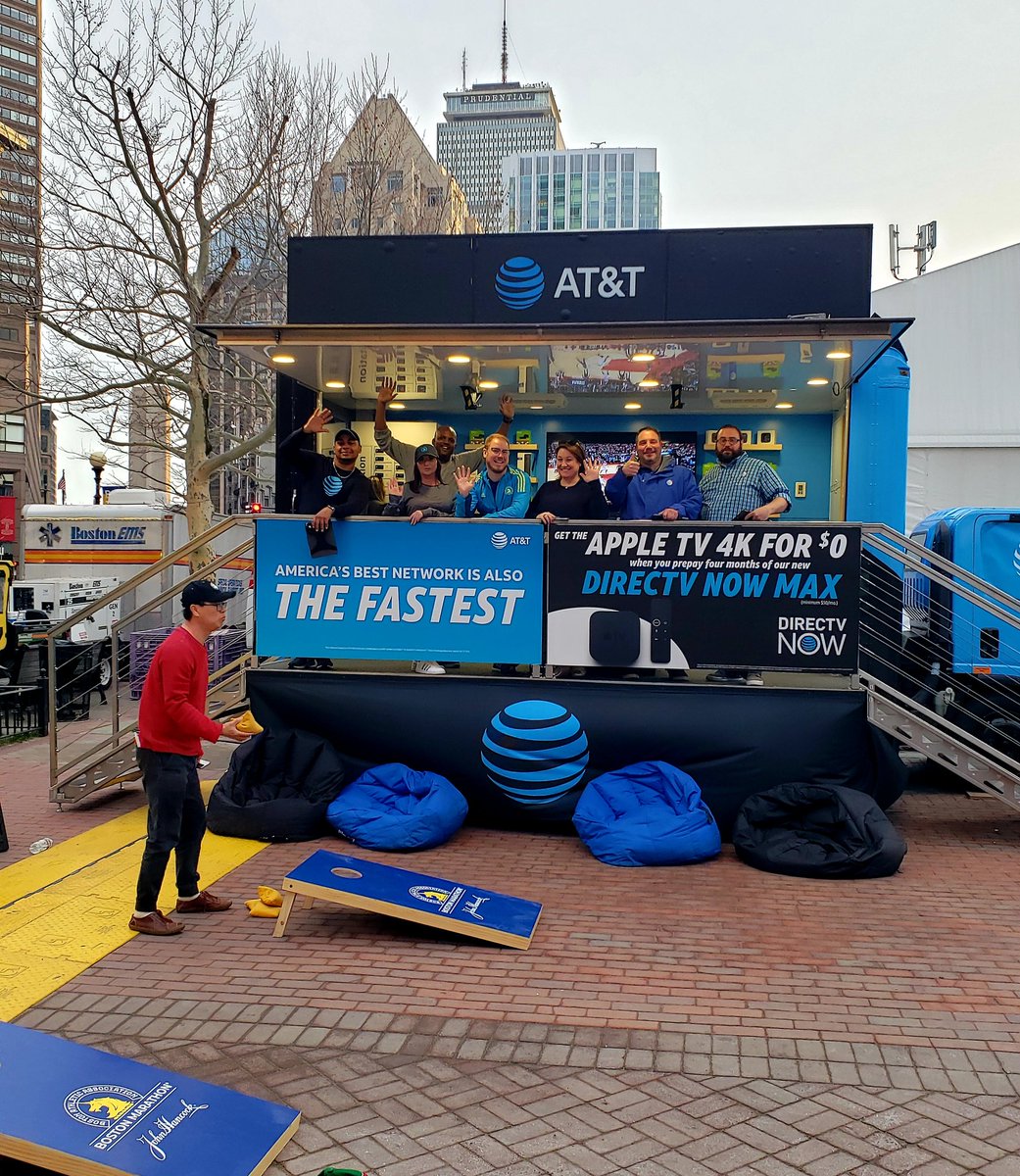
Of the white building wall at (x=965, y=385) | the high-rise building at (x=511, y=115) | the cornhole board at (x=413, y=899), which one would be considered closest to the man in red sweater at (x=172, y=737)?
the cornhole board at (x=413, y=899)

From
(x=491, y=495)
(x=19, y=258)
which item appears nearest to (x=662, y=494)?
(x=491, y=495)

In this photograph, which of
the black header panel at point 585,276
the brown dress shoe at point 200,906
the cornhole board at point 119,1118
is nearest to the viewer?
the cornhole board at point 119,1118

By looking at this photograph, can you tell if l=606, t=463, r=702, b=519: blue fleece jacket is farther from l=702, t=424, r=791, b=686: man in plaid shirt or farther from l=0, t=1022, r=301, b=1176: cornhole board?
l=0, t=1022, r=301, b=1176: cornhole board

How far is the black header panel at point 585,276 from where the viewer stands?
30.8ft

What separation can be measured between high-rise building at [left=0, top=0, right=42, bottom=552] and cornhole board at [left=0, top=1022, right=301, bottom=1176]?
16.7 m

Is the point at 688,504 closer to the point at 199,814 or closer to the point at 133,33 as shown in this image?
the point at 199,814

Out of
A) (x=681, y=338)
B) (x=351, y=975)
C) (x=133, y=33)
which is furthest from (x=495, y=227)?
(x=351, y=975)

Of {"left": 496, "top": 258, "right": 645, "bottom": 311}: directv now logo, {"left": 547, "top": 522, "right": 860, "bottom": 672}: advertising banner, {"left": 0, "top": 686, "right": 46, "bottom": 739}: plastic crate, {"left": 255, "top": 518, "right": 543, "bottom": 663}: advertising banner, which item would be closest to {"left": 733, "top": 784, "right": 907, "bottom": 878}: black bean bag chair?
{"left": 547, "top": 522, "right": 860, "bottom": 672}: advertising banner

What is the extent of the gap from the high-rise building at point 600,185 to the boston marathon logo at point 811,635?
6049 inches

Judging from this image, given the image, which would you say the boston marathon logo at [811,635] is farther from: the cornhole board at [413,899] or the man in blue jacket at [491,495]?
the cornhole board at [413,899]

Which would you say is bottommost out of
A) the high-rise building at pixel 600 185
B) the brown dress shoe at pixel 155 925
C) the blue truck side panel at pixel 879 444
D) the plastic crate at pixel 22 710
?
the plastic crate at pixel 22 710

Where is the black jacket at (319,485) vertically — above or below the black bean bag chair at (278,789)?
above

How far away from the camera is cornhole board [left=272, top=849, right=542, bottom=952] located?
546cm

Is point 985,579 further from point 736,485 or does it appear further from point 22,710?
point 22,710
